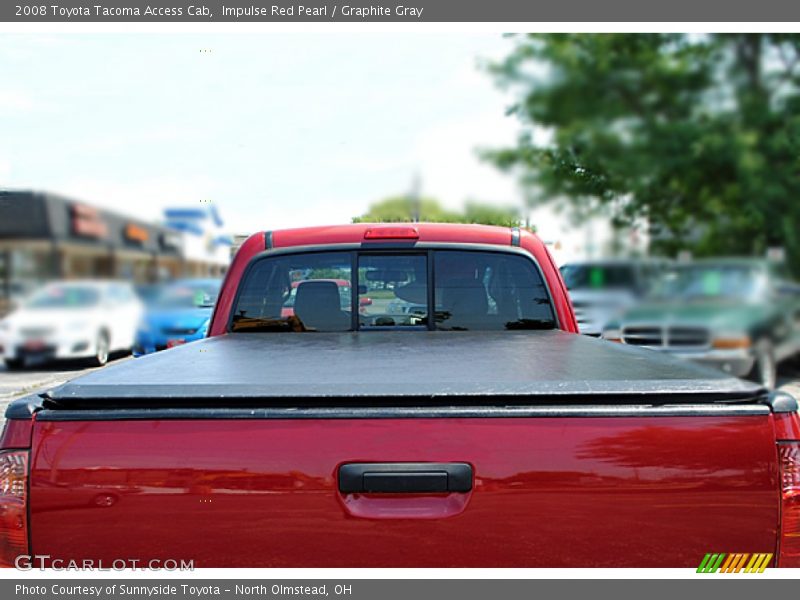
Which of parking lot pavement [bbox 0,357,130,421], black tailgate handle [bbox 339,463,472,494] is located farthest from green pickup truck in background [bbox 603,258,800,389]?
parking lot pavement [bbox 0,357,130,421]

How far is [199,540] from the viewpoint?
171 centimetres

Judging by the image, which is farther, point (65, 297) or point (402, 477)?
point (65, 297)

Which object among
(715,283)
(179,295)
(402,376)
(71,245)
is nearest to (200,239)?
(71,245)

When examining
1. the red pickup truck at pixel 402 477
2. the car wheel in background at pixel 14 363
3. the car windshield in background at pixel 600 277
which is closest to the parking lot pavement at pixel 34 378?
the car wheel in background at pixel 14 363

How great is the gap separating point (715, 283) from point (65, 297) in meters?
12.9

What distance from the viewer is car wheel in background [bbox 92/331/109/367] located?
1519 cm

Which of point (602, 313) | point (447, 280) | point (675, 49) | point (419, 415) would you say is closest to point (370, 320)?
point (447, 280)

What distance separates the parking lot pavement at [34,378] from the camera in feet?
39.5

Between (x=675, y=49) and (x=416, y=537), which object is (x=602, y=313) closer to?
(x=675, y=49)

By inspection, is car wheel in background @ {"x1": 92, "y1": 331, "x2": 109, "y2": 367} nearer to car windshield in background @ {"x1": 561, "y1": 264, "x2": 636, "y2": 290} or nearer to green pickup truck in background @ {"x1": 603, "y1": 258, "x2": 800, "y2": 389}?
car windshield in background @ {"x1": 561, "y1": 264, "x2": 636, "y2": 290}

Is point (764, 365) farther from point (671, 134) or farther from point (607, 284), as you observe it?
point (671, 134)

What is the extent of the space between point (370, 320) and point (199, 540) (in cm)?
209

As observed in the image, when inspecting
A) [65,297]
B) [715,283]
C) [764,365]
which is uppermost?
[715,283]

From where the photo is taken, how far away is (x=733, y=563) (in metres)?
1.74
